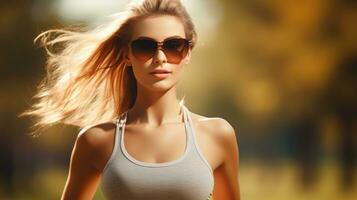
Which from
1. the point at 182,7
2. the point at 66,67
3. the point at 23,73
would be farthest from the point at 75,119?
the point at 23,73

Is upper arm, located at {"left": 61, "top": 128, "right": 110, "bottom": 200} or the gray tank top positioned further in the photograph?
upper arm, located at {"left": 61, "top": 128, "right": 110, "bottom": 200}

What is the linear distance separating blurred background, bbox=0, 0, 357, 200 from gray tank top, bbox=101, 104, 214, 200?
5.43 meters

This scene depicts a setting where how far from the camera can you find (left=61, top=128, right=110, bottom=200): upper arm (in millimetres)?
1883

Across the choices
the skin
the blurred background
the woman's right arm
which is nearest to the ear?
the skin

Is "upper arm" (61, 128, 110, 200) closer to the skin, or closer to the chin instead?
the skin

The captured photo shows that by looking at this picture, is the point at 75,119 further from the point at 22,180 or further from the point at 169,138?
the point at 22,180

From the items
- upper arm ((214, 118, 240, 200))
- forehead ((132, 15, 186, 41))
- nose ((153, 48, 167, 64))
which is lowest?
upper arm ((214, 118, 240, 200))

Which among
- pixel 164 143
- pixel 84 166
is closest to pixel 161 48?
pixel 164 143

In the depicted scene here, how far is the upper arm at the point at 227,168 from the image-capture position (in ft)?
6.33

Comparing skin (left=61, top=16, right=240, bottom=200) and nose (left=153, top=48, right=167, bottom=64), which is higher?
nose (left=153, top=48, right=167, bottom=64)

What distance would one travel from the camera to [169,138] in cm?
186

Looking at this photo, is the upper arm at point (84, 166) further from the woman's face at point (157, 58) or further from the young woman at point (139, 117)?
the woman's face at point (157, 58)

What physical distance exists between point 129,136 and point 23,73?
5.81m

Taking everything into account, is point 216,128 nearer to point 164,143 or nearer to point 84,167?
point 164,143
